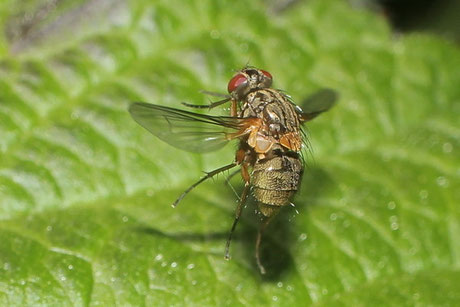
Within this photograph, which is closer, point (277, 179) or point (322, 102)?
point (277, 179)

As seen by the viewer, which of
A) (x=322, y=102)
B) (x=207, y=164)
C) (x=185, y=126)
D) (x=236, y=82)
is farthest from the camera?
(x=207, y=164)

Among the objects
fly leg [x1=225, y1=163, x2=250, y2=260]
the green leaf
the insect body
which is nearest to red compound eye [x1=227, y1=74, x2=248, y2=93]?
the insect body

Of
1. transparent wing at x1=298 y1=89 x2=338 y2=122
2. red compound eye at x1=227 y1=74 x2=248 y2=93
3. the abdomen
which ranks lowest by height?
the abdomen

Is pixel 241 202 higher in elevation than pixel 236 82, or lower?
lower

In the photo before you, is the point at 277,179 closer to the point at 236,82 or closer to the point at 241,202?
the point at 241,202

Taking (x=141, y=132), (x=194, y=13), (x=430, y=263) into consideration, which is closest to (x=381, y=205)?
(x=430, y=263)

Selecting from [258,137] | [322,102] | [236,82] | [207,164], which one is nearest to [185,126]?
[258,137]

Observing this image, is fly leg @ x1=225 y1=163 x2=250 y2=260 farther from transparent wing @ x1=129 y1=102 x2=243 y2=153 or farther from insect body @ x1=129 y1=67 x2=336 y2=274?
transparent wing @ x1=129 y1=102 x2=243 y2=153

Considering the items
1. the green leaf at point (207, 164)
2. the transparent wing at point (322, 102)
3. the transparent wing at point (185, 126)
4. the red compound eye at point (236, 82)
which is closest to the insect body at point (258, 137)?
the transparent wing at point (185, 126)
